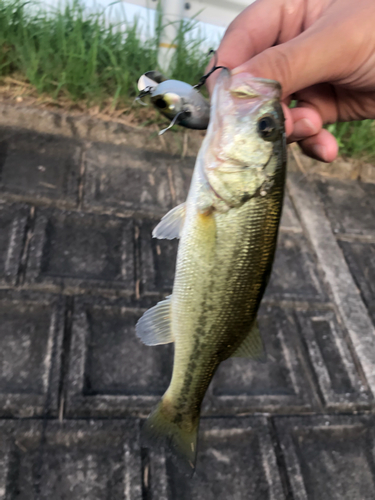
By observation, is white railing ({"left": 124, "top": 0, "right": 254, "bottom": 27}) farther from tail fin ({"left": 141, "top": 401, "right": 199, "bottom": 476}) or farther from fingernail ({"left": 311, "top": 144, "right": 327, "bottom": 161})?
tail fin ({"left": 141, "top": 401, "right": 199, "bottom": 476})

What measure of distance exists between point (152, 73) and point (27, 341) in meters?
1.53

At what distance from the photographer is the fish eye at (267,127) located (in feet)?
4.44

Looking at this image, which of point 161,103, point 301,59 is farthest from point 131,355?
point 301,59

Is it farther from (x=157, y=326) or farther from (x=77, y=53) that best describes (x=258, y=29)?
(x=77, y=53)

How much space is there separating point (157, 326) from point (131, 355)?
0.76 meters

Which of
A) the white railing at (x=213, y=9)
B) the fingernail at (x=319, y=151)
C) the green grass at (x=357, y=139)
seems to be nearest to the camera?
the fingernail at (x=319, y=151)

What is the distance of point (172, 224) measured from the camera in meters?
1.49

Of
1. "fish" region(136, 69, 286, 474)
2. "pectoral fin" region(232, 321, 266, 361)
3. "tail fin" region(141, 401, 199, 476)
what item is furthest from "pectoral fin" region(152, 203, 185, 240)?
"tail fin" region(141, 401, 199, 476)

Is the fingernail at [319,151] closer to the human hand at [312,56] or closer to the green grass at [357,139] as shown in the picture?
the human hand at [312,56]

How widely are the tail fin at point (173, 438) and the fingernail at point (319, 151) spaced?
4.90 feet

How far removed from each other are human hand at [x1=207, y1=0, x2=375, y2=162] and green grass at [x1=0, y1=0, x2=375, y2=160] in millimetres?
1593

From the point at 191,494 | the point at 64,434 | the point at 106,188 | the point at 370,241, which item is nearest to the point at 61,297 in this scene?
the point at 64,434

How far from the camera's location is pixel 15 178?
2.73m

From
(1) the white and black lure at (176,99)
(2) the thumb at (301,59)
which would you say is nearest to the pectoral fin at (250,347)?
(1) the white and black lure at (176,99)
